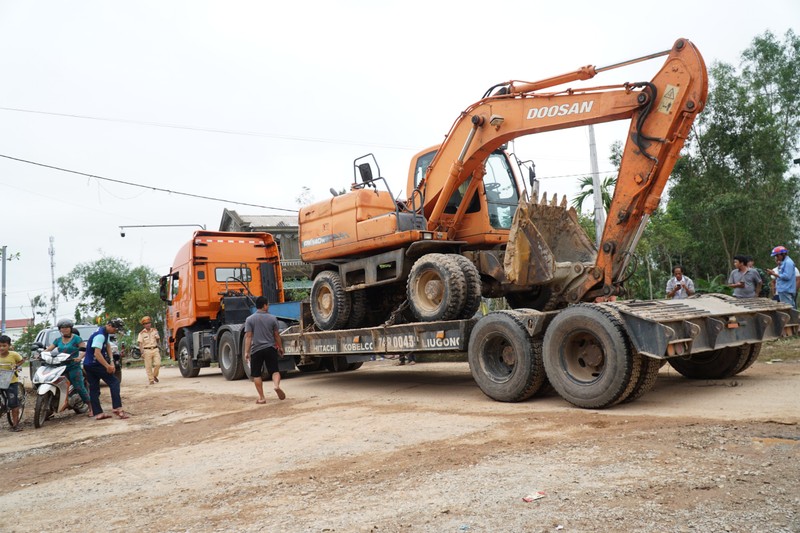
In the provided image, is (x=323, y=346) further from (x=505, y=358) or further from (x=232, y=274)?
(x=232, y=274)

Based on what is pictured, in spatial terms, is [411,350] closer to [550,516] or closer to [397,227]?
[397,227]

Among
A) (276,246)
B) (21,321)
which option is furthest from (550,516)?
(21,321)

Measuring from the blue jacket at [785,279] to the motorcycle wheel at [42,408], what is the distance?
37.9ft

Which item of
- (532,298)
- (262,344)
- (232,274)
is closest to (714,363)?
(532,298)

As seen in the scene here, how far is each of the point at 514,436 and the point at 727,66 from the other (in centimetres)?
2508

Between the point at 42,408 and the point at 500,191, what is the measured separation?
7569 mm

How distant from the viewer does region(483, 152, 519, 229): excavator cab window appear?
9805 millimetres

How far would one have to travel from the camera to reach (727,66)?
25484 millimetres

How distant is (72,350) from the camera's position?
9.62 meters

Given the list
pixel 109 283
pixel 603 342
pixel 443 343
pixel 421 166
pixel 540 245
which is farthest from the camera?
pixel 109 283

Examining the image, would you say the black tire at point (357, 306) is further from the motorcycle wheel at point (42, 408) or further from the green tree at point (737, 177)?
the green tree at point (737, 177)

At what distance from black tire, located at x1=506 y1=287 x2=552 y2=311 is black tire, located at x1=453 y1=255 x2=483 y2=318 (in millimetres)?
1169

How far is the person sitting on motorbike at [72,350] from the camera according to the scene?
9586 mm

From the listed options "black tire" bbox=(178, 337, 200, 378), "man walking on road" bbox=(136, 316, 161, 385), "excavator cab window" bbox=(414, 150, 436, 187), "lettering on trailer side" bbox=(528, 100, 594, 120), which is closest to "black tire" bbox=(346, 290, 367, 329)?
"excavator cab window" bbox=(414, 150, 436, 187)
